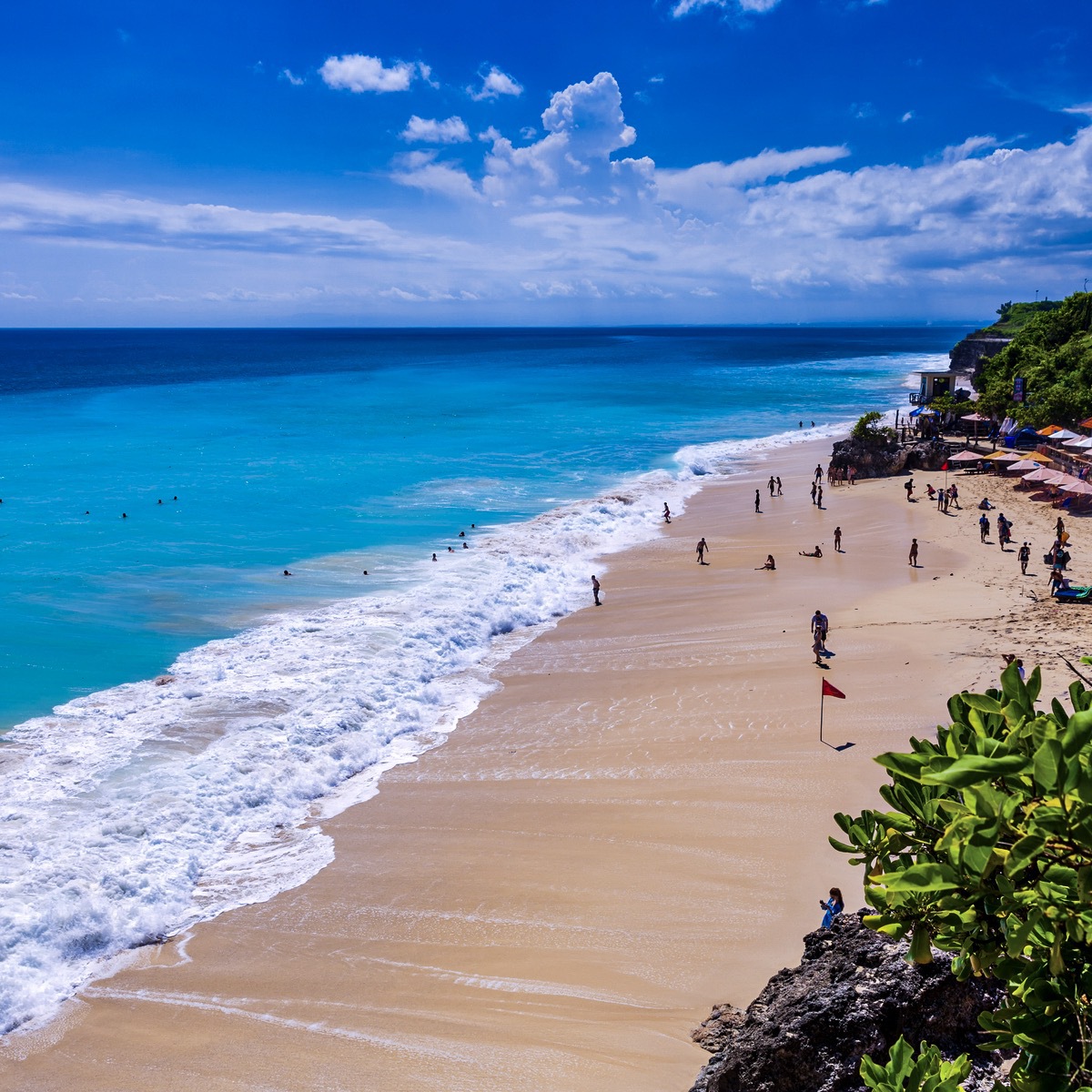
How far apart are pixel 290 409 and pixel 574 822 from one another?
237 ft

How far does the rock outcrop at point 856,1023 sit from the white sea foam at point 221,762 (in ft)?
28.4

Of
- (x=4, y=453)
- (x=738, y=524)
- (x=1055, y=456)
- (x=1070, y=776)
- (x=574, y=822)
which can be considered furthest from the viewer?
(x=4, y=453)

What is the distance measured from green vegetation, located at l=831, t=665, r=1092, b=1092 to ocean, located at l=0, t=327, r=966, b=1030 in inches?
440

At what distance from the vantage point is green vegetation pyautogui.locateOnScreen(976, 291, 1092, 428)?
1614 inches

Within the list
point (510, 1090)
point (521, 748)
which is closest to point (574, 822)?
point (521, 748)

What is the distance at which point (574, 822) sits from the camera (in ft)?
44.5

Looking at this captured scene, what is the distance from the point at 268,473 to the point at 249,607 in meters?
24.9

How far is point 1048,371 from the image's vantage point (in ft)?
157

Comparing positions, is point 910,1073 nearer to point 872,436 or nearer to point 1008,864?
point 1008,864

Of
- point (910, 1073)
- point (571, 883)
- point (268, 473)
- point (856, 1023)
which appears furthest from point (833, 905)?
point (268, 473)

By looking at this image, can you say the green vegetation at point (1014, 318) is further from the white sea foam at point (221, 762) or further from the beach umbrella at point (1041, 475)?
the white sea foam at point (221, 762)

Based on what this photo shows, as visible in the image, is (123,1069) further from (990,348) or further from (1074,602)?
(990,348)

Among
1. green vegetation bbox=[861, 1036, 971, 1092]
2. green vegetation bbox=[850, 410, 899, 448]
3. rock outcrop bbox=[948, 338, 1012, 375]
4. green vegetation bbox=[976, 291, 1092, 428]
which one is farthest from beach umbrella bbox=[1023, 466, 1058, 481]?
rock outcrop bbox=[948, 338, 1012, 375]

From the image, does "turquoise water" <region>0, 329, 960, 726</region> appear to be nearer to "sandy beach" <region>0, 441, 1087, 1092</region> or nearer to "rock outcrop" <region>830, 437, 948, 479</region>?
"sandy beach" <region>0, 441, 1087, 1092</region>
